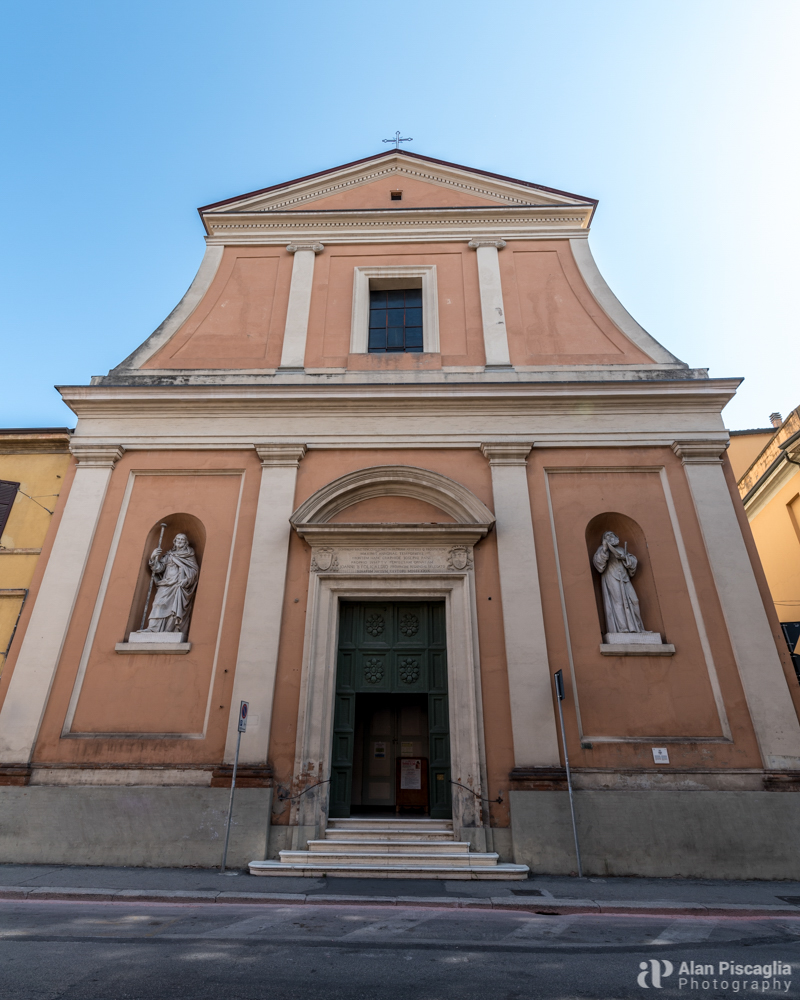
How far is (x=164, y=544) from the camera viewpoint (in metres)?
9.62

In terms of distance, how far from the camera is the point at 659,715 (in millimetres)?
7906

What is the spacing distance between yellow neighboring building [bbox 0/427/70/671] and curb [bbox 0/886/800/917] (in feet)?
13.7

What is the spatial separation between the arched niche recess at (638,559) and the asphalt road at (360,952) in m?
4.06

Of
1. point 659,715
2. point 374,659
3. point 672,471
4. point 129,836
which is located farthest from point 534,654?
point 129,836

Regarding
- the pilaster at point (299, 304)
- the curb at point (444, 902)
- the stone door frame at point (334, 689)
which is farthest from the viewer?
the pilaster at point (299, 304)

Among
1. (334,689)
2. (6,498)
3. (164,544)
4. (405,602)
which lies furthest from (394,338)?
(6,498)

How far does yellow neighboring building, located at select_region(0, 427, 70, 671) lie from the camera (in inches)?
354

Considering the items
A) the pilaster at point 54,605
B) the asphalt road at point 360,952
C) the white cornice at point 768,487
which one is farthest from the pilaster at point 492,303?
the asphalt road at point 360,952

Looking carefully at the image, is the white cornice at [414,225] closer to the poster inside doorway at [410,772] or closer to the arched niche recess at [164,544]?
the arched niche recess at [164,544]

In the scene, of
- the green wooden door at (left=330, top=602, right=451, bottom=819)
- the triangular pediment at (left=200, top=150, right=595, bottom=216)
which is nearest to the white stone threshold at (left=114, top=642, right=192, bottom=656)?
the green wooden door at (left=330, top=602, right=451, bottom=819)

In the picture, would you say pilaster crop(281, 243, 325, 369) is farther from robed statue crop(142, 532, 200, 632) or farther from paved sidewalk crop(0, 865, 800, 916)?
paved sidewalk crop(0, 865, 800, 916)

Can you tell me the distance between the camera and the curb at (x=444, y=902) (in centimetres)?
538

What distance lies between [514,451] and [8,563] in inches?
323

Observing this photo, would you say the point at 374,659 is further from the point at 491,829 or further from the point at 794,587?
the point at 794,587
